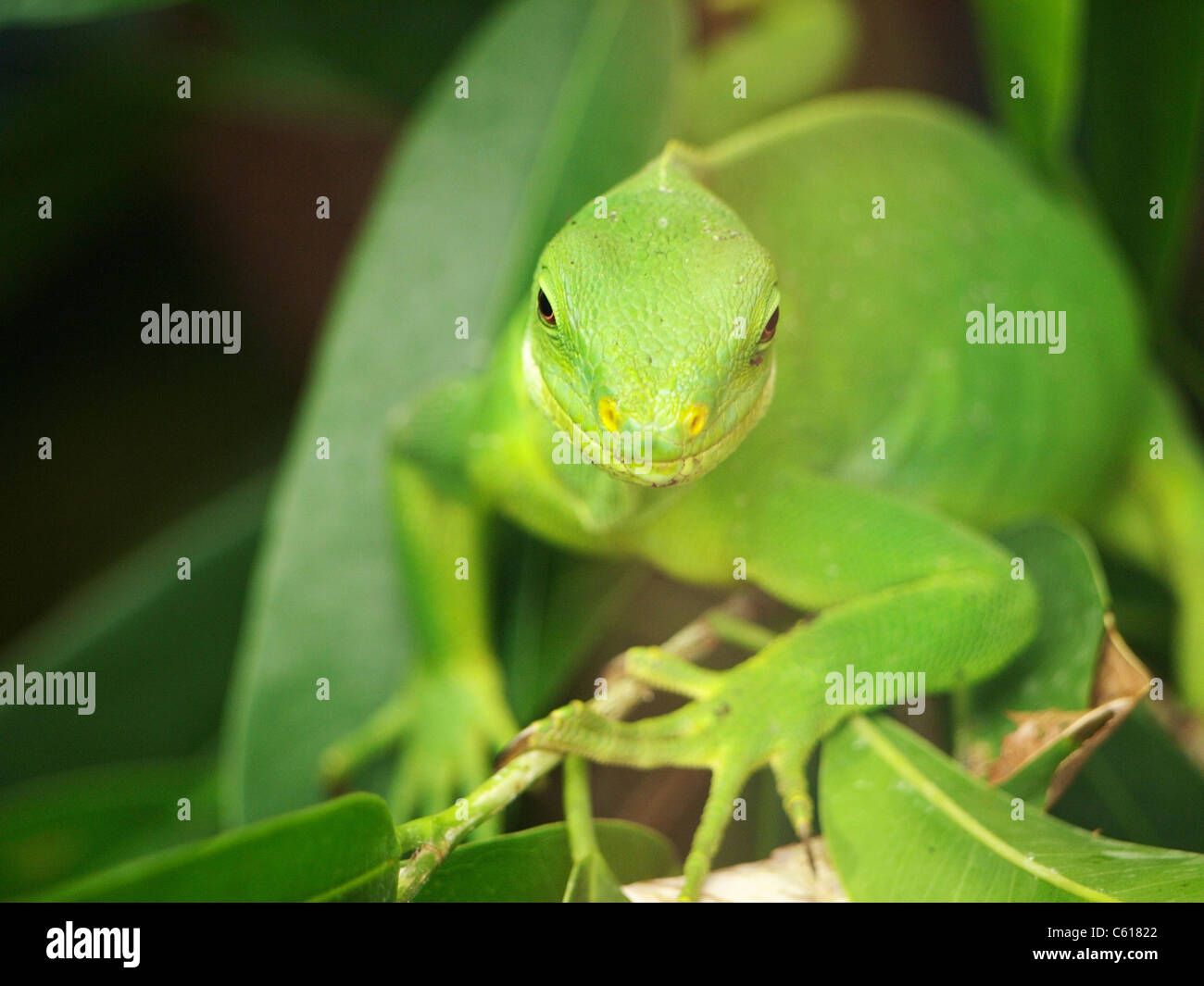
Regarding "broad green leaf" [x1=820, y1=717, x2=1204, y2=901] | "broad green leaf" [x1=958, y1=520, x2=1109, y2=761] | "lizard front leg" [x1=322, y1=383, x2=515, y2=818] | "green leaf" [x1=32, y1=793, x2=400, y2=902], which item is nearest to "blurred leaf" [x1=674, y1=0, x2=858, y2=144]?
"lizard front leg" [x1=322, y1=383, x2=515, y2=818]

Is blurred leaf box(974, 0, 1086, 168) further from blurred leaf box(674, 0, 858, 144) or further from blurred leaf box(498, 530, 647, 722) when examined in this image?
blurred leaf box(498, 530, 647, 722)

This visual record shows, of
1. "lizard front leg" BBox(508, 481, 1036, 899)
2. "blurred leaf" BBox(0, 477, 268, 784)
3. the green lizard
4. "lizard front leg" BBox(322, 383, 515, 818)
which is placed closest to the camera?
the green lizard

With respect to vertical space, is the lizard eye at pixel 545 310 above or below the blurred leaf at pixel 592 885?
above

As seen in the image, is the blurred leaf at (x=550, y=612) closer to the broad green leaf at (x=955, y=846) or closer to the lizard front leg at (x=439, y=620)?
the lizard front leg at (x=439, y=620)

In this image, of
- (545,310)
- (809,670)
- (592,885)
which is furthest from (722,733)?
(545,310)

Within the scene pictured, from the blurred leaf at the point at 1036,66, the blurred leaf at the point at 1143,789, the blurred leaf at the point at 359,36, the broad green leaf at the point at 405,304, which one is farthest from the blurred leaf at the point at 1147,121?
the blurred leaf at the point at 359,36

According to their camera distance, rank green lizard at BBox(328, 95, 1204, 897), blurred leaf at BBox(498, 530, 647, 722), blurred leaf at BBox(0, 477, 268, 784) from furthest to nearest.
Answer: blurred leaf at BBox(0, 477, 268, 784), blurred leaf at BBox(498, 530, 647, 722), green lizard at BBox(328, 95, 1204, 897)
